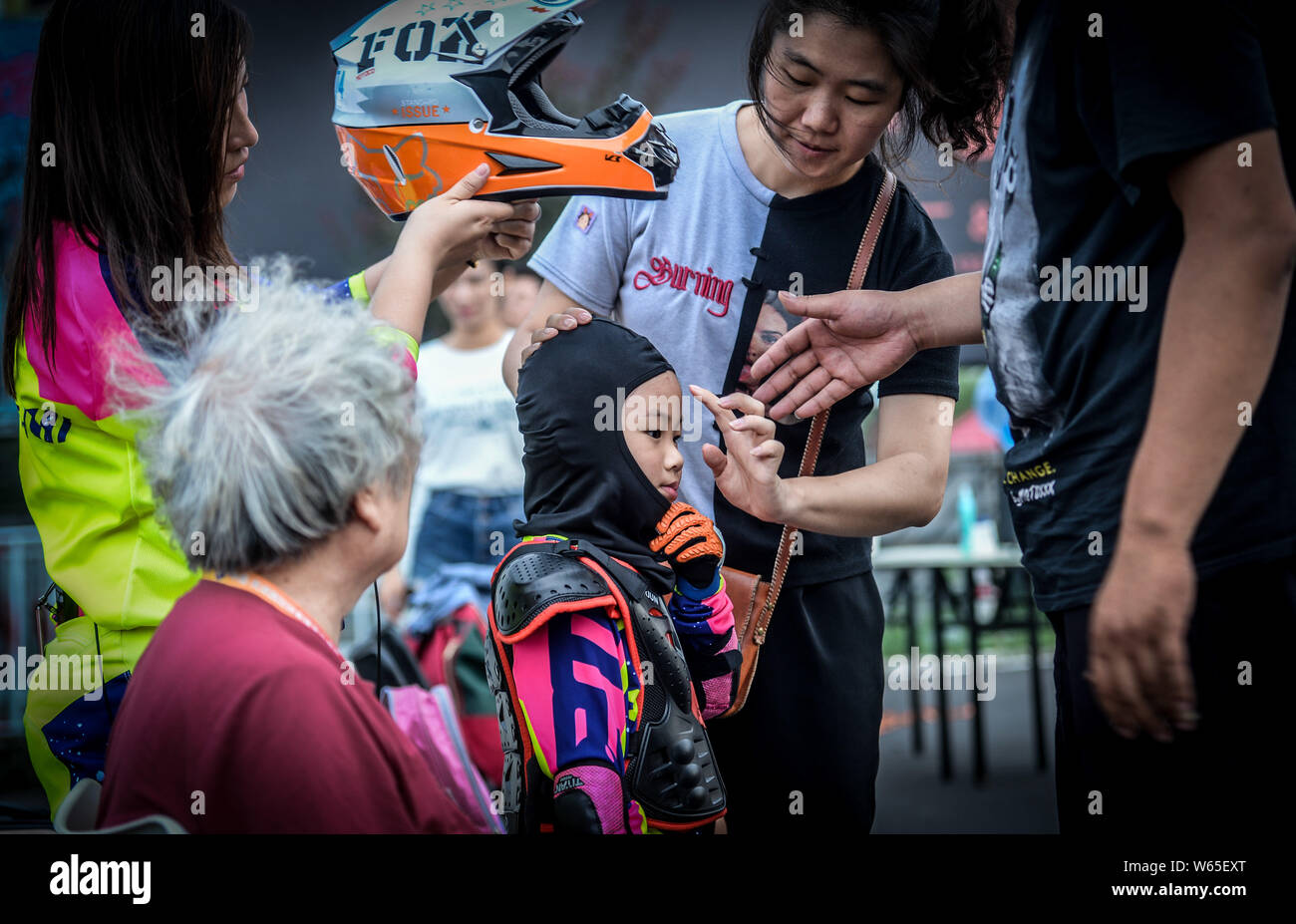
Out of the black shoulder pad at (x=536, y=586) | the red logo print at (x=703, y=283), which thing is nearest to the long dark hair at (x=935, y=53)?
the red logo print at (x=703, y=283)

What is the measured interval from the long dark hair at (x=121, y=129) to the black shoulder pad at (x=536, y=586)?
0.67 m

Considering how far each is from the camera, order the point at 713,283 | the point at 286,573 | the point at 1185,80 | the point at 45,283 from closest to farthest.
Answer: the point at 1185,80, the point at 286,573, the point at 45,283, the point at 713,283

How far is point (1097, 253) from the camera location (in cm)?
140

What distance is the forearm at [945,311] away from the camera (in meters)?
1.81

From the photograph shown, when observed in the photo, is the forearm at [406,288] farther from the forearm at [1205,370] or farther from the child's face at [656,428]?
the forearm at [1205,370]

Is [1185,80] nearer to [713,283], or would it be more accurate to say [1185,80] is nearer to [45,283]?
[713,283]

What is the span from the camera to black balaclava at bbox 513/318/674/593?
1805mm

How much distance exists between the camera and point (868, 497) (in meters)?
1.87

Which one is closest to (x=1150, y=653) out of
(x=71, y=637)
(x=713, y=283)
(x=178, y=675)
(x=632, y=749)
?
(x=632, y=749)

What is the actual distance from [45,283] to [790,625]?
130 cm

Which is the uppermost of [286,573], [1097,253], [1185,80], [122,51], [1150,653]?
[122,51]
